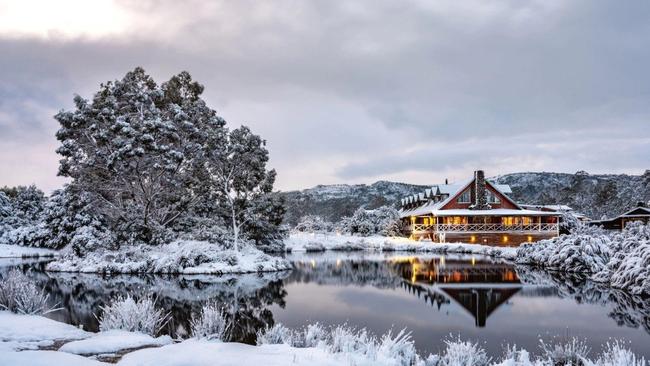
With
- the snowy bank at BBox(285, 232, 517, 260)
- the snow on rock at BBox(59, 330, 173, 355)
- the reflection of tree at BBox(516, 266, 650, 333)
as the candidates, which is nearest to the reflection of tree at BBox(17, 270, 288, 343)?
the snow on rock at BBox(59, 330, 173, 355)

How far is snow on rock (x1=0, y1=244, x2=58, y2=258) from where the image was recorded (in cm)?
4805

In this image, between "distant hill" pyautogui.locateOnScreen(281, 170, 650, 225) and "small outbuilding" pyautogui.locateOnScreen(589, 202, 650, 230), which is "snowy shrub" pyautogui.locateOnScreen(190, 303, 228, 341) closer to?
"small outbuilding" pyautogui.locateOnScreen(589, 202, 650, 230)

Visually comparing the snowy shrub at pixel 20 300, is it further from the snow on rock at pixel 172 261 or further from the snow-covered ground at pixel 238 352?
the snow on rock at pixel 172 261

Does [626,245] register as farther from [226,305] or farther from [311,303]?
[226,305]

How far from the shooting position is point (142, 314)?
11.1 m

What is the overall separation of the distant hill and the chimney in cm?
5793

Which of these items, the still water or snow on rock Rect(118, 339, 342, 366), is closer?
snow on rock Rect(118, 339, 342, 366)

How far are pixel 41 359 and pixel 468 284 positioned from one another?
19383 mm

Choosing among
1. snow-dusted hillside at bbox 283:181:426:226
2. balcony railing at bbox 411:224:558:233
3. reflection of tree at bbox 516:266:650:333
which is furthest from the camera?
snow-dusted hillside at bbox 283:181:426:226

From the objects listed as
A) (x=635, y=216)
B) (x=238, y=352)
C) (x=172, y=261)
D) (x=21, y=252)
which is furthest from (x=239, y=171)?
(x=635, y=216)

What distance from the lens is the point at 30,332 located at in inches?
393

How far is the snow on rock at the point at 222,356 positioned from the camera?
25.4ft

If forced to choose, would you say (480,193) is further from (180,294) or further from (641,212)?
(180,294)

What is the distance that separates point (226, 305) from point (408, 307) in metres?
6.28
